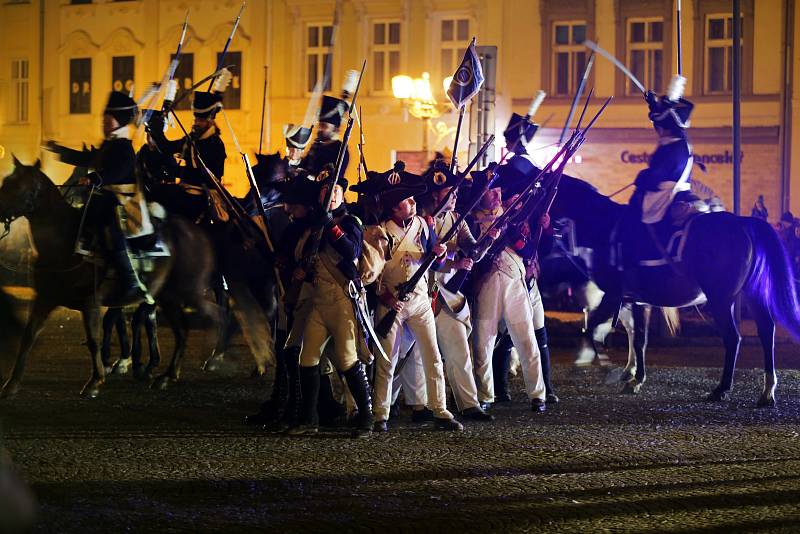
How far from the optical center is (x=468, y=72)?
36.0ft

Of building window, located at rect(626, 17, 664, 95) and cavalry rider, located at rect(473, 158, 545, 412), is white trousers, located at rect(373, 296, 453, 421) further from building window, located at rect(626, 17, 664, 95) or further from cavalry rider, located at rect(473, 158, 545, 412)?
building window, located at rect(626, 17, 664, 95)

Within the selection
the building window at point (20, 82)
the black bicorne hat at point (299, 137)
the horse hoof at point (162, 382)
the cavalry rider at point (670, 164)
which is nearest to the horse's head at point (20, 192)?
the horse hoof at point (162, 382)

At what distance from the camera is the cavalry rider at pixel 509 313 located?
10.5 meters

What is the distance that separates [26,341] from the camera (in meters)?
11.1

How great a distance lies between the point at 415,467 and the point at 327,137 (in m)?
4.24

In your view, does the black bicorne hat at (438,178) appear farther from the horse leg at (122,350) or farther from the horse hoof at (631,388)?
the horse leg at (122,350)

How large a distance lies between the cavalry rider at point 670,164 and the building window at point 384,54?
22.9m

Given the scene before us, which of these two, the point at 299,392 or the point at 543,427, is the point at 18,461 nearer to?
the point at 299,392

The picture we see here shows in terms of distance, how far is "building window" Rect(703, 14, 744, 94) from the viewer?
3173 cm

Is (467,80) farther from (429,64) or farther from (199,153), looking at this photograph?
(429,64)

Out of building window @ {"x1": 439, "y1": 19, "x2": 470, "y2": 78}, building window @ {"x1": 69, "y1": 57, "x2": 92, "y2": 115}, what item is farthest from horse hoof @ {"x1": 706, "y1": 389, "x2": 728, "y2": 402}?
building window @ {"x1": 69, "y1": 57, "x2": 92, "y2": 115}

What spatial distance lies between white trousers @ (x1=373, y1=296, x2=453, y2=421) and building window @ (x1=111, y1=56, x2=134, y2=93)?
2880 centimetres

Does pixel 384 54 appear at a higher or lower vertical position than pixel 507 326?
higher

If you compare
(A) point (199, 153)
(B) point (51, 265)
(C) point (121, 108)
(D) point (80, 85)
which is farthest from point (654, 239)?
(D) point (80, 85)
